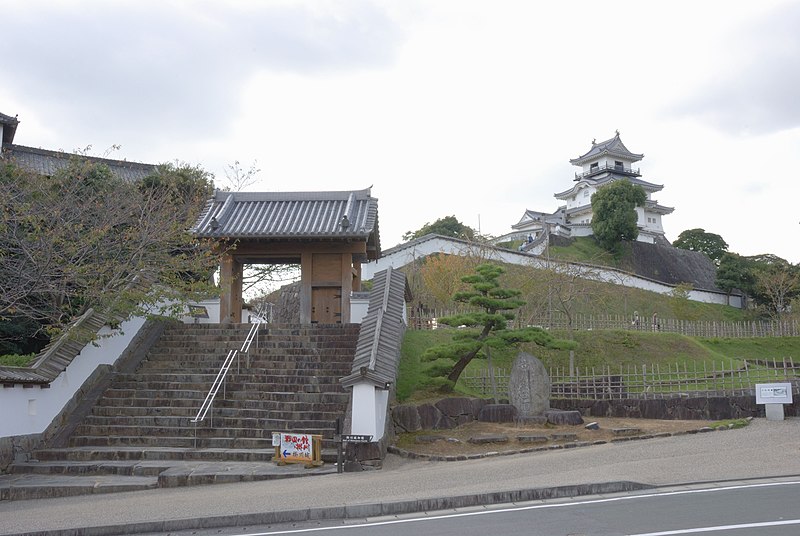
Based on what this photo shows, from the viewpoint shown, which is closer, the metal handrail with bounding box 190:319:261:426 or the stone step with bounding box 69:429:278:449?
the stone step with bounding box 69:429:278:449

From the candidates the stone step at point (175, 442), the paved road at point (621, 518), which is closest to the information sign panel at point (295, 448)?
the stone step at point (175, 442)

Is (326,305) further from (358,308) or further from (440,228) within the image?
(440,228)

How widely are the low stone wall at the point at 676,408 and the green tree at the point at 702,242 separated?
53856mm

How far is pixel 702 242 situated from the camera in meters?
64.9

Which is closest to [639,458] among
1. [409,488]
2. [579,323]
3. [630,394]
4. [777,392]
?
[409,488]

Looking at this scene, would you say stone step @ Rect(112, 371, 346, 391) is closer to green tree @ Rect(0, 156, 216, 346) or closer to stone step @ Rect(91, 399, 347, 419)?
stone step @ Rect(91, 399, 347, 419)

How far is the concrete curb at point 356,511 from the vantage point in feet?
24.4

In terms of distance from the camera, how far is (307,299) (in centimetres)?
1875

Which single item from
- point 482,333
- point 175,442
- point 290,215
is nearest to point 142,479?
point 175,442

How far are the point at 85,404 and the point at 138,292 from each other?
2.44 meters

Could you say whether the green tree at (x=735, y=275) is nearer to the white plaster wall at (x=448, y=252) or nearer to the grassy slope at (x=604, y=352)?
the white plaster wall at (x=448, y=252)

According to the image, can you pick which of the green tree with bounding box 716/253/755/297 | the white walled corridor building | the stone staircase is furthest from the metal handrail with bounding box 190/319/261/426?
Result: the white walled corridor building

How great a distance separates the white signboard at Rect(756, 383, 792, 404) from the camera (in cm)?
1382

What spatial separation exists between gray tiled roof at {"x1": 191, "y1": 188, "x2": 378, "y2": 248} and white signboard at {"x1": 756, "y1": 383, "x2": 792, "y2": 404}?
1016 centimetres
